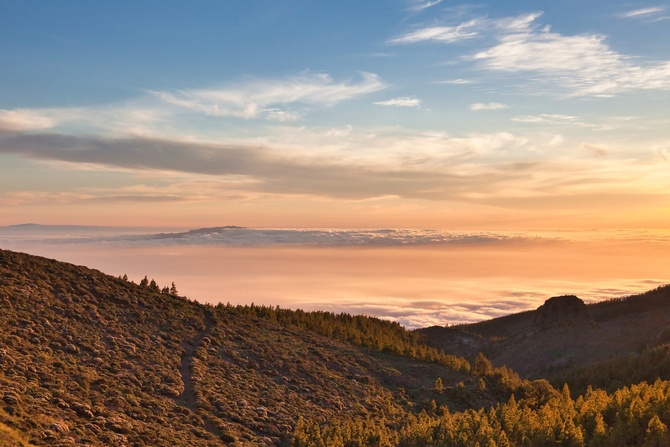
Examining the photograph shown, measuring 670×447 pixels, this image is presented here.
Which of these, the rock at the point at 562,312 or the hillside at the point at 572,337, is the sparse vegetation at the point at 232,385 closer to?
the hillside at the point at 572,337

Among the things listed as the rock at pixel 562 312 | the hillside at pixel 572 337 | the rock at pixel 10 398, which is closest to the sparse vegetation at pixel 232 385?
the rock at pixel 10 398

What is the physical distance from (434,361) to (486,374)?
11164 millimetres

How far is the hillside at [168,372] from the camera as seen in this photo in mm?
39531

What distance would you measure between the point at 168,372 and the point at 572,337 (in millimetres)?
90531

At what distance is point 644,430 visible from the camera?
47.7m

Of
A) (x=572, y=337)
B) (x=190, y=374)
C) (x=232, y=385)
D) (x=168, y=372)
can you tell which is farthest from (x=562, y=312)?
(x=168, y=372)

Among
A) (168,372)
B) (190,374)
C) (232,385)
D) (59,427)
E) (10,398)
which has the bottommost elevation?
(232,385)

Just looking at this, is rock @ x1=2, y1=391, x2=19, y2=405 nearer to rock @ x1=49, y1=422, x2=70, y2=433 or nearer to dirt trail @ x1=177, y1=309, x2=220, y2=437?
rock @ x1=49, y1=422, x2=70, y2=433

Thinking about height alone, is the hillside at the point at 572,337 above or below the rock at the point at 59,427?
below

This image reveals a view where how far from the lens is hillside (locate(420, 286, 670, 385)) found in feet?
345

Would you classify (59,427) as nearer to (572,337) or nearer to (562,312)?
(572,337)

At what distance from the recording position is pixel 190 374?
5541cm

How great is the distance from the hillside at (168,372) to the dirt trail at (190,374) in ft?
0.45

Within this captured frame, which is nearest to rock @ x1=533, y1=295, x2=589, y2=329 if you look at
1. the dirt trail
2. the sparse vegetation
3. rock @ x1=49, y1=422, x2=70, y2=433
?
the sparse vegetation
